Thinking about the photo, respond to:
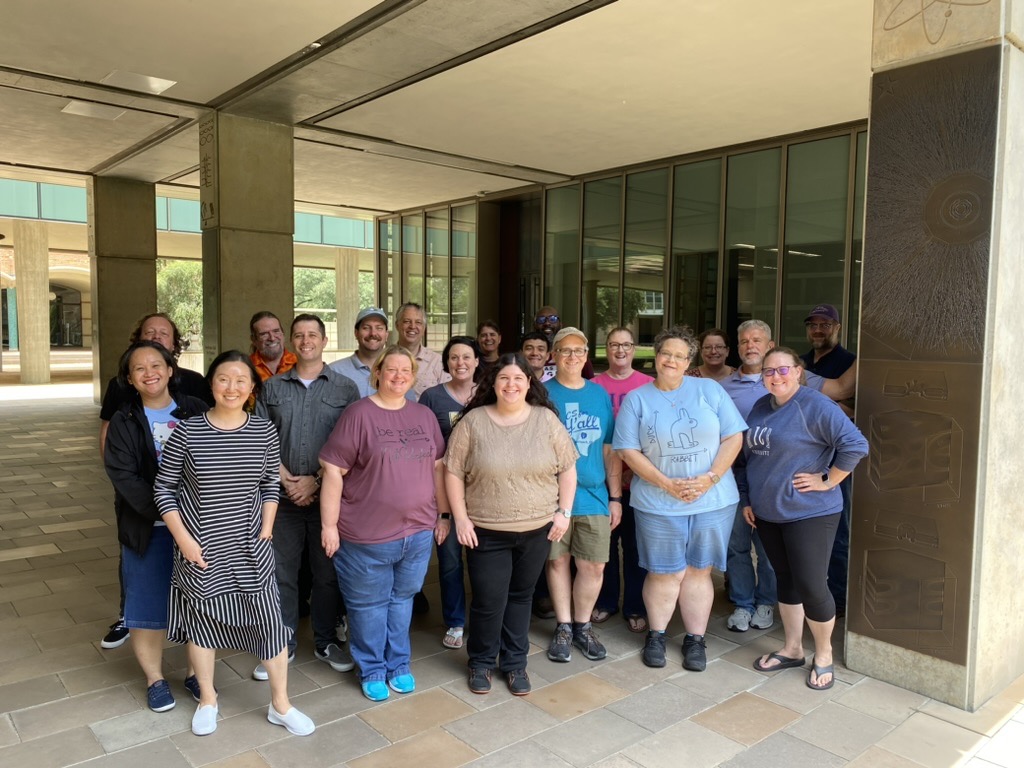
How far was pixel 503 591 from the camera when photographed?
3.52 metres

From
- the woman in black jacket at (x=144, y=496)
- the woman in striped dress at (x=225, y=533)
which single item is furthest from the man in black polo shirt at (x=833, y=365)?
the woman in black jacket at (x=144, y=496)

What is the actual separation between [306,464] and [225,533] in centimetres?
60

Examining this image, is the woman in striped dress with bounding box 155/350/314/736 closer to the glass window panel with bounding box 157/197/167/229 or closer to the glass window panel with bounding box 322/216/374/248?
the glass window panel with bounding box 157/197/167/229

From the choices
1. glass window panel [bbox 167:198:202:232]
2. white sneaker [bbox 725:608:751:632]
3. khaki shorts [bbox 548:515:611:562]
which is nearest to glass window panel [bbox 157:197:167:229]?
glass window panel [bbox 167:198:202:232]

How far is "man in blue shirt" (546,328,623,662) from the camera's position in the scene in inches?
151

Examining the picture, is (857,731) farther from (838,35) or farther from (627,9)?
(838,35)

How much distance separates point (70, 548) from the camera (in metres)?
5.64

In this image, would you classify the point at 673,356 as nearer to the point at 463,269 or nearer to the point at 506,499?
the point at 506,499

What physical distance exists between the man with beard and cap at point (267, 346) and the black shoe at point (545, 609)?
1.99m

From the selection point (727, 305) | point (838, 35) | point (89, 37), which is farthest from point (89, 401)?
point (838, 35)

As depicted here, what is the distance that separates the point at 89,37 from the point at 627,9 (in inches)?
183

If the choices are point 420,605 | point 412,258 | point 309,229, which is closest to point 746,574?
point 420,605

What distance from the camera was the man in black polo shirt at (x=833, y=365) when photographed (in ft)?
14.6

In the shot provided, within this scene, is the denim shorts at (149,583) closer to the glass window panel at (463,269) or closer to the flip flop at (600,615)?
the flip flop at (600,615)
